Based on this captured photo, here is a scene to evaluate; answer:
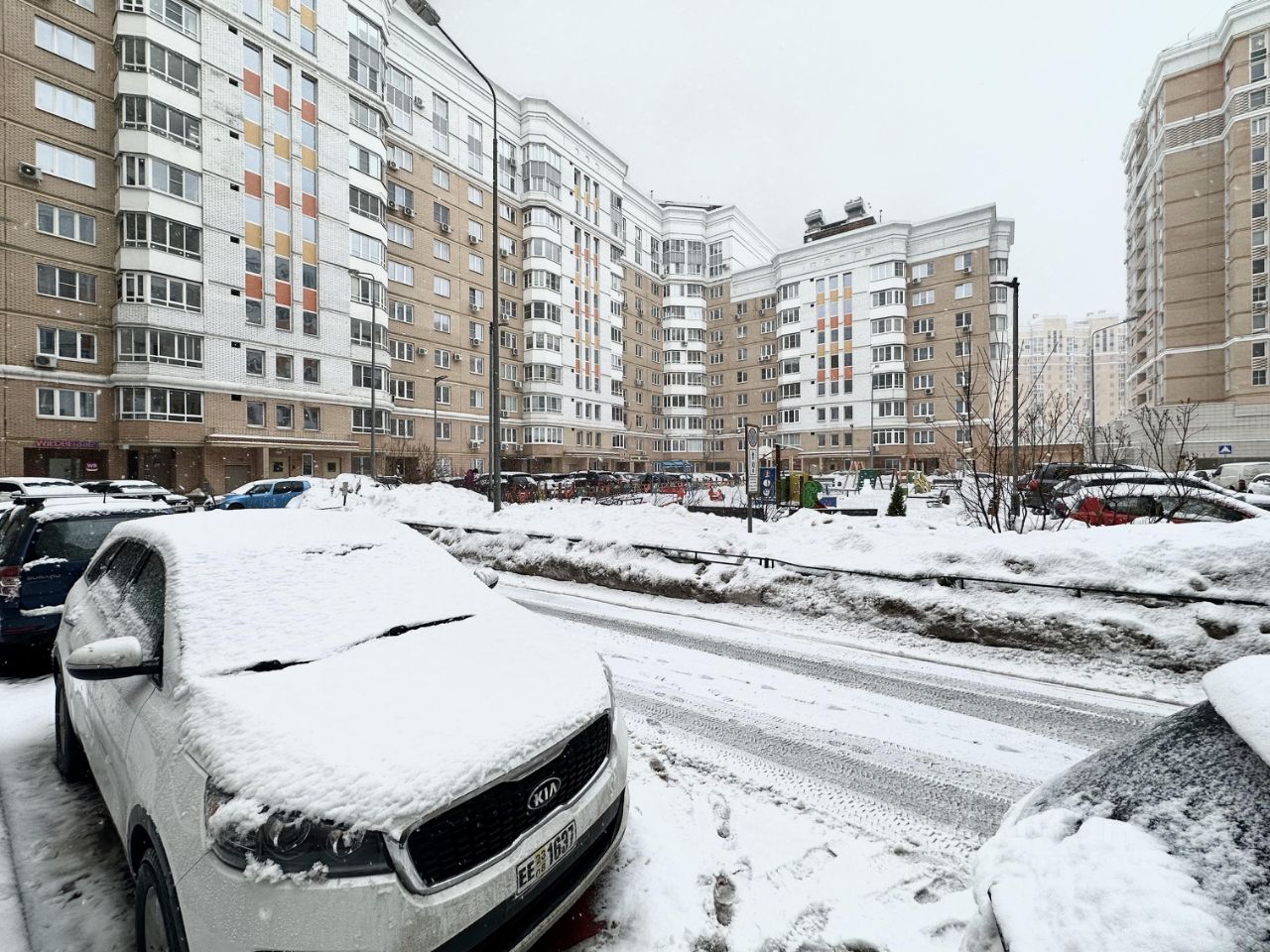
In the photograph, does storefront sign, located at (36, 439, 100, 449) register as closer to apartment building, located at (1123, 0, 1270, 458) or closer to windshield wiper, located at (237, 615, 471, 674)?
windshield wiper, located at (237, 615, 471, 674)

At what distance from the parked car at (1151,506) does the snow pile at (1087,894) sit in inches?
406

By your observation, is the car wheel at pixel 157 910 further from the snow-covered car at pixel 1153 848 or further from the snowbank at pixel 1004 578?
the snowbank at pixel 1004 578

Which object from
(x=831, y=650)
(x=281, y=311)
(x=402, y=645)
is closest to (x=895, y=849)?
(x=402, y=645)

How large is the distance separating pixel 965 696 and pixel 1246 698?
13.3 feet

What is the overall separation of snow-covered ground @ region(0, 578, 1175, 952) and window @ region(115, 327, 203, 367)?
32.3 meters

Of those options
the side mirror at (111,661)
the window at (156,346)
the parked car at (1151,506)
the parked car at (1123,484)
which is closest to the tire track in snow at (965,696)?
the side mirror at (111,661)

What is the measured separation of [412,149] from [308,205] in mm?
11454

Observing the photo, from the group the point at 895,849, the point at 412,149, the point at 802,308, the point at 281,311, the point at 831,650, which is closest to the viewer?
the point at 895,849

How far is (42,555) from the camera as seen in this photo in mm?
5938

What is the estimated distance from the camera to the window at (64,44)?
2852 centimetres

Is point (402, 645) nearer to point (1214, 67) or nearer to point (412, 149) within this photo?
point (412, 149)

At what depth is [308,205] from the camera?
36.6 meters

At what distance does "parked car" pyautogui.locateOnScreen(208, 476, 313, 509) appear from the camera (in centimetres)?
2238

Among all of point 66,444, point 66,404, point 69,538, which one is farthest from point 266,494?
point 69,538
